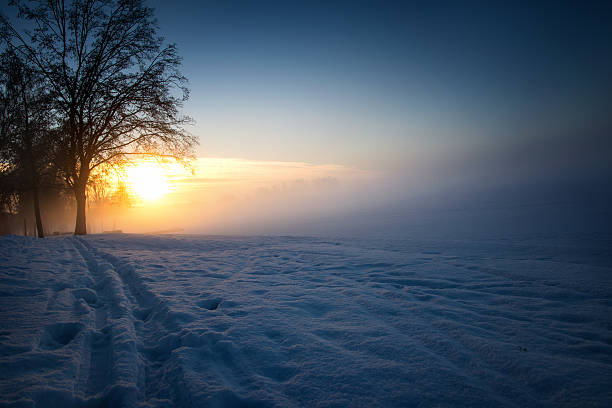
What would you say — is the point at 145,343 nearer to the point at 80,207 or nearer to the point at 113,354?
the point at 113,354

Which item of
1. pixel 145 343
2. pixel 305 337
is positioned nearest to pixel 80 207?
pixel 145 343

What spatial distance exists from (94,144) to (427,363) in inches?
582

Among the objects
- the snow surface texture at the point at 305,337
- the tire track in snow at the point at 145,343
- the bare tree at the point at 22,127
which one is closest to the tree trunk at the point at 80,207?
the bare tree at the point at 22,127

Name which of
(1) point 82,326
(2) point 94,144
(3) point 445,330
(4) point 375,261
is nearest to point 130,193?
(2) point 94,144

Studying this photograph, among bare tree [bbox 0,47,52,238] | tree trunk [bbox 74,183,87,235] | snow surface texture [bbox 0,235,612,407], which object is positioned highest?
bare tree [bbox 0,47,52,238]

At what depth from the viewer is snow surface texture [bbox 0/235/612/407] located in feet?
5.49

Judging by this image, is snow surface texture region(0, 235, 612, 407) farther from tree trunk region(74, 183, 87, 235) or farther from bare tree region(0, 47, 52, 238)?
bare tree region(0, 47, 52, 238)

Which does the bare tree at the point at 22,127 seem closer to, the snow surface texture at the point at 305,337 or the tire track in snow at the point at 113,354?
the snow surface texture at the point at 305,337

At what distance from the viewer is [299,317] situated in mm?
2885

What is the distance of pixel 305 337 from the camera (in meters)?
2.40

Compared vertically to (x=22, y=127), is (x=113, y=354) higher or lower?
lower

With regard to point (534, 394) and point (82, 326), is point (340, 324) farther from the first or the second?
point (82, 326)

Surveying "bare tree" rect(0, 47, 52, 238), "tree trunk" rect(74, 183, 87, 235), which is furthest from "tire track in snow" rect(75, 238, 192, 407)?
"bare tree" rect(0, 47, 52, 238)

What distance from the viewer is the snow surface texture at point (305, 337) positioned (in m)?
1.67
